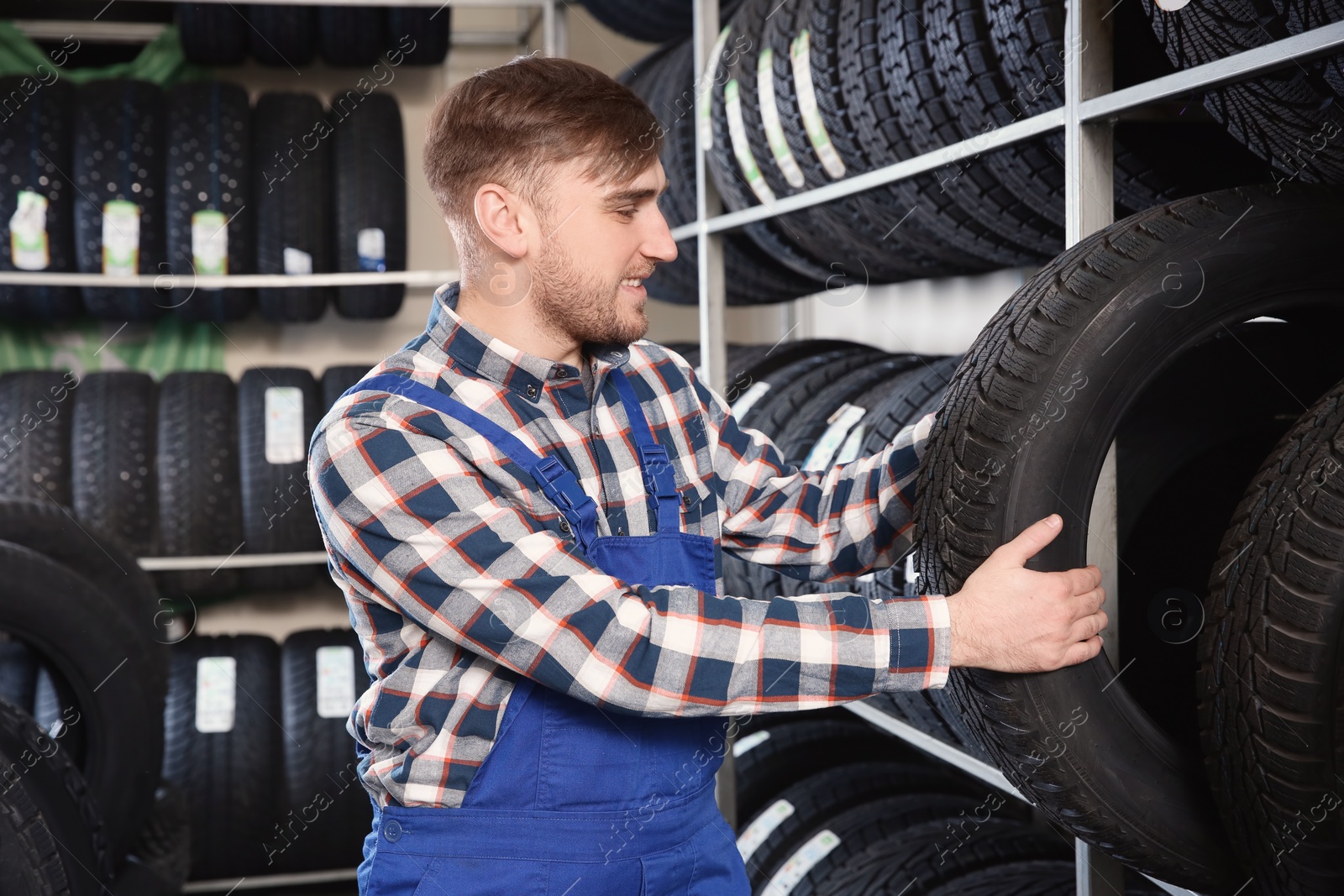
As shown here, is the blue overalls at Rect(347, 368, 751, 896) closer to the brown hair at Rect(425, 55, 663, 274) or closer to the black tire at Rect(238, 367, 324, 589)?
the brown hair at Rect(425, 55, 663, 274)

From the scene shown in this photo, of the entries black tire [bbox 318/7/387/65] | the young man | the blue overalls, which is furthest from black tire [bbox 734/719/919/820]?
black tire [bbox 318/7/387/65]

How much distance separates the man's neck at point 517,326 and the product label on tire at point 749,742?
1.41m

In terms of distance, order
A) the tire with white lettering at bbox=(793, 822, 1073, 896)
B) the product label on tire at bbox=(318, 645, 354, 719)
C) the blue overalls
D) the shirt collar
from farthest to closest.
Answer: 1. the product label on tire at bbox=(318, 645, 354, 719)
2. the tire with white lettering at bbox=(793, 822, 1073, 896)
3. the shirt collar
4. the blue overalls

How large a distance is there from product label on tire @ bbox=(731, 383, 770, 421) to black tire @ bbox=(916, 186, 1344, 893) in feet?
4.45

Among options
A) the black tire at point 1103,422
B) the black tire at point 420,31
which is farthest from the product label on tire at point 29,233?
the black tire at point 1103,422

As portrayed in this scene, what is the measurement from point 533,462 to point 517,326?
23 cm

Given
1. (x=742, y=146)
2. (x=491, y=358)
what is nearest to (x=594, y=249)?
(x=491, y=358)

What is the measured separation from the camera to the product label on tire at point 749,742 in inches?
103

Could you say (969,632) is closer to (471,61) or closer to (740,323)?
(740,323)

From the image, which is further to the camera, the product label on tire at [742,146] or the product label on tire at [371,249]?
the product label on tire at [371,249]

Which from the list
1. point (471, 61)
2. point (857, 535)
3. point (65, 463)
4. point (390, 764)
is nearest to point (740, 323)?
point (471, 61)

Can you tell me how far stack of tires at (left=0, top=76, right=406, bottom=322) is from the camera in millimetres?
3670

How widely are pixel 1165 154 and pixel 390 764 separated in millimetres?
1269

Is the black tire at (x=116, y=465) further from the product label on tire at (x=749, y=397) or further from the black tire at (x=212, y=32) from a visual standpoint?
the product label on tire at (x=749, y=397)
